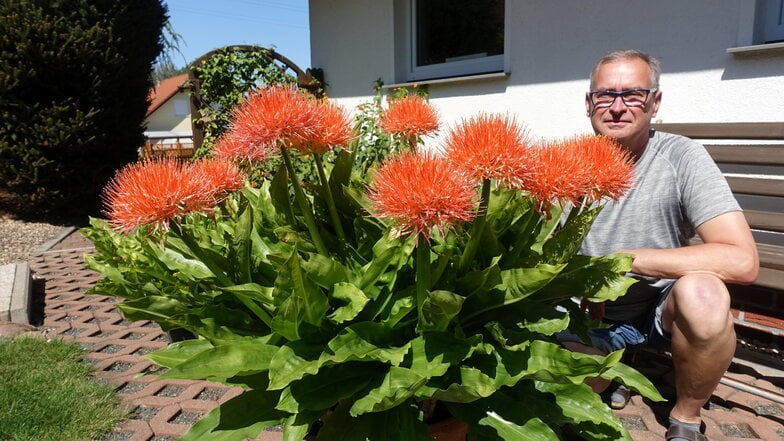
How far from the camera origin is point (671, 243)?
212 centimetres

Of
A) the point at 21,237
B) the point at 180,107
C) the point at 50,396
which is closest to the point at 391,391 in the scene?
the point at 50,396

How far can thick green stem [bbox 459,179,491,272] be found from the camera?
100cm

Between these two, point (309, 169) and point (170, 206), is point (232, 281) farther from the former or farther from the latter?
point (309, 169)

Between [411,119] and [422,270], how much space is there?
1.42ft

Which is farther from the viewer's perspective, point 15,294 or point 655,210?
point 15,294

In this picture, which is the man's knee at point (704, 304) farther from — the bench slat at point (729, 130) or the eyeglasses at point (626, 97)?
the bench slat at point (729, 130)

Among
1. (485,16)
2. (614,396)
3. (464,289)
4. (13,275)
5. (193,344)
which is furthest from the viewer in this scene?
(485,16)

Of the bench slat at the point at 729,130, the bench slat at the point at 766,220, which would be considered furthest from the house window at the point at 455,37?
the bench slat at the point at 766,220

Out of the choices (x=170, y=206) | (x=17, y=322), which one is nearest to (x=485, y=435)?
(x=170, y=206)

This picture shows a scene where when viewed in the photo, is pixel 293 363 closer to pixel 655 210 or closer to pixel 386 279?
pixel 386 279

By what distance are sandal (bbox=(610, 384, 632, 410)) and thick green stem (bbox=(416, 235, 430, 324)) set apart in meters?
1.71

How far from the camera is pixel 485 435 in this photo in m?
1.19

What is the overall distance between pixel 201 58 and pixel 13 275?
3137mm

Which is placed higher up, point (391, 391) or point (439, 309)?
point (439, 309)
